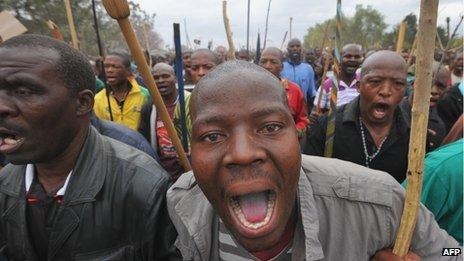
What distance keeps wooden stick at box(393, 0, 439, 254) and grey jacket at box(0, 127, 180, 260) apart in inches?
39.6

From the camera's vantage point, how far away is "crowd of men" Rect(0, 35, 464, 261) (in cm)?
133

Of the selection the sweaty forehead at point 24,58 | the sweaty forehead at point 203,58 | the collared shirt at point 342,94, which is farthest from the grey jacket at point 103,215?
the collared shirt at point 342,94

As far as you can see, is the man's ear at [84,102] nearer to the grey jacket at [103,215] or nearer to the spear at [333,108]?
the grey jacket at [103,215]

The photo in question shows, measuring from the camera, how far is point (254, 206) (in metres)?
1.33

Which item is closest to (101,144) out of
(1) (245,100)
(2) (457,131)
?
(1) (245,100)

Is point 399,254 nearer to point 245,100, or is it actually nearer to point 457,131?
point 245,100

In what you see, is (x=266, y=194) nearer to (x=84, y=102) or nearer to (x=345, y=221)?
(x=345, y=221)

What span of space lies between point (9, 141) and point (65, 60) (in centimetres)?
42

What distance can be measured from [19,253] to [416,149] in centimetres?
177

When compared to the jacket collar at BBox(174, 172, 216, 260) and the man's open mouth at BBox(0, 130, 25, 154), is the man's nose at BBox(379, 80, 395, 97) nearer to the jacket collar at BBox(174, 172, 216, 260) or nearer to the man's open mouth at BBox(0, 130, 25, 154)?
the jacket collar at BBox(174, 172, 216, 260)

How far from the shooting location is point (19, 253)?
1.87 metres

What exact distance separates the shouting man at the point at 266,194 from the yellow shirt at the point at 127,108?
8.82ft

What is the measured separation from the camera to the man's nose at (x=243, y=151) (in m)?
1.25

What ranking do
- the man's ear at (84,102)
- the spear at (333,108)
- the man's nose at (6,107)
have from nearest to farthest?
1. the man's nose at (6,107)
2. the man's ear at (84,102)
3. the spear at (333,108)
